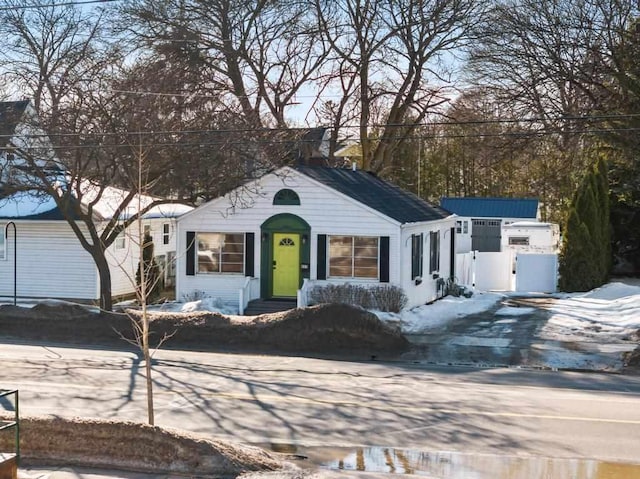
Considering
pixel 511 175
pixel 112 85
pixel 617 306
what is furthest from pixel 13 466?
pixel 511 175

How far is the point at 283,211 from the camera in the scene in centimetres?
2697

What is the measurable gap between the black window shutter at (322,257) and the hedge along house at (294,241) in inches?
1.2

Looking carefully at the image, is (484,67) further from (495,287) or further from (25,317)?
(25,317)

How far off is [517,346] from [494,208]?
29432 mm

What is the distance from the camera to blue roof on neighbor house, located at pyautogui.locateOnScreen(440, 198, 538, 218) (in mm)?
49625

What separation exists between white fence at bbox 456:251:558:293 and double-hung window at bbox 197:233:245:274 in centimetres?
1057

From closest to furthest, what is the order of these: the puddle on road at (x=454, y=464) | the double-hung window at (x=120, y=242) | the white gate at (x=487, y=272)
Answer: the puddle on road at (x=454, y=464) → the double-hung window at (x=120, y=242) → the white gate at (x=487, y=272)

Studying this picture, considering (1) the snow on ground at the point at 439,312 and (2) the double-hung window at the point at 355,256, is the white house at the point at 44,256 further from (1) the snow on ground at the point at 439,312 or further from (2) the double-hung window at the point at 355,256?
(1) the snow on ground at the point at 439,312

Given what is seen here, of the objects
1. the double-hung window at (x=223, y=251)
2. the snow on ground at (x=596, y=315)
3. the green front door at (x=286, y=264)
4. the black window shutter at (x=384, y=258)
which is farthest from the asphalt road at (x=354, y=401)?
the double-hung window at (x=223, y=251)

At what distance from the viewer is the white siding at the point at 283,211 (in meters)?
26.5

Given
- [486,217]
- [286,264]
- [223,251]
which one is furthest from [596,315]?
[486,217]

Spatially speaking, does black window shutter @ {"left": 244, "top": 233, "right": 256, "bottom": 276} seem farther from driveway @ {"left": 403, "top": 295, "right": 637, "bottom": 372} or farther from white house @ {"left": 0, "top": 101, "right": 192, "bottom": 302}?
driveway @ {"left": 403, "top": 295, "right": 637, "bottom": 372}

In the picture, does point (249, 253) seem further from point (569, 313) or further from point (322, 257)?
point (569, 313)

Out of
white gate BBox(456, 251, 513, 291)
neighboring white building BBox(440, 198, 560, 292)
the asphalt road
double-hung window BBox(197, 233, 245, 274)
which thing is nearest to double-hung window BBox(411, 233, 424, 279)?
double-hung window BBox(197, 233, 245, 274)
